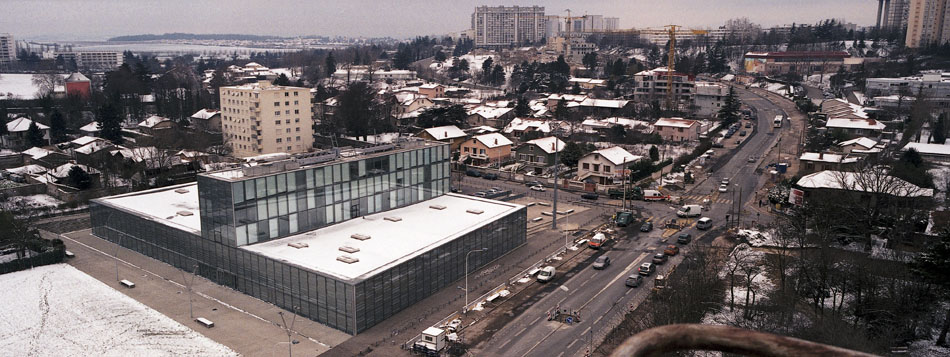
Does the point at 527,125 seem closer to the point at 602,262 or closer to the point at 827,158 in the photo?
the point at 827,158

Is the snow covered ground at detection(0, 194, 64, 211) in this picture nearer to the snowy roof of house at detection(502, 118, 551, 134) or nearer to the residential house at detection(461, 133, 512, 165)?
the residential house at detection(461, 133, 512, 165)

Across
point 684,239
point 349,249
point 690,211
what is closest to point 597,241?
point 684,239

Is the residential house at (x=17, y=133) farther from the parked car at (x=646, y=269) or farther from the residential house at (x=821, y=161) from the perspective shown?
the residential house at (x=821, y=161)

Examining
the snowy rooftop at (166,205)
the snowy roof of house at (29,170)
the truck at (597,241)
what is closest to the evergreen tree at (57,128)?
the snowy roof of house at (29,170)

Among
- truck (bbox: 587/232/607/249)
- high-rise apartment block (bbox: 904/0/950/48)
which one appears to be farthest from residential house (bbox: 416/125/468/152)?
high-rise apartment block (bbox: 904/0/950/48)

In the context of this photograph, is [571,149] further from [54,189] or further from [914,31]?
[914,31]

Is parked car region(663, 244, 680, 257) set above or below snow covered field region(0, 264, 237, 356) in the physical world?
above

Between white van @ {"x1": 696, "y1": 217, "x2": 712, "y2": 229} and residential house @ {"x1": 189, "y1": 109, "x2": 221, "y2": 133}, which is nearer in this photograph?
white van @ {"x1": 696, "y1": 217, "x2": 712, "y2": 229}
